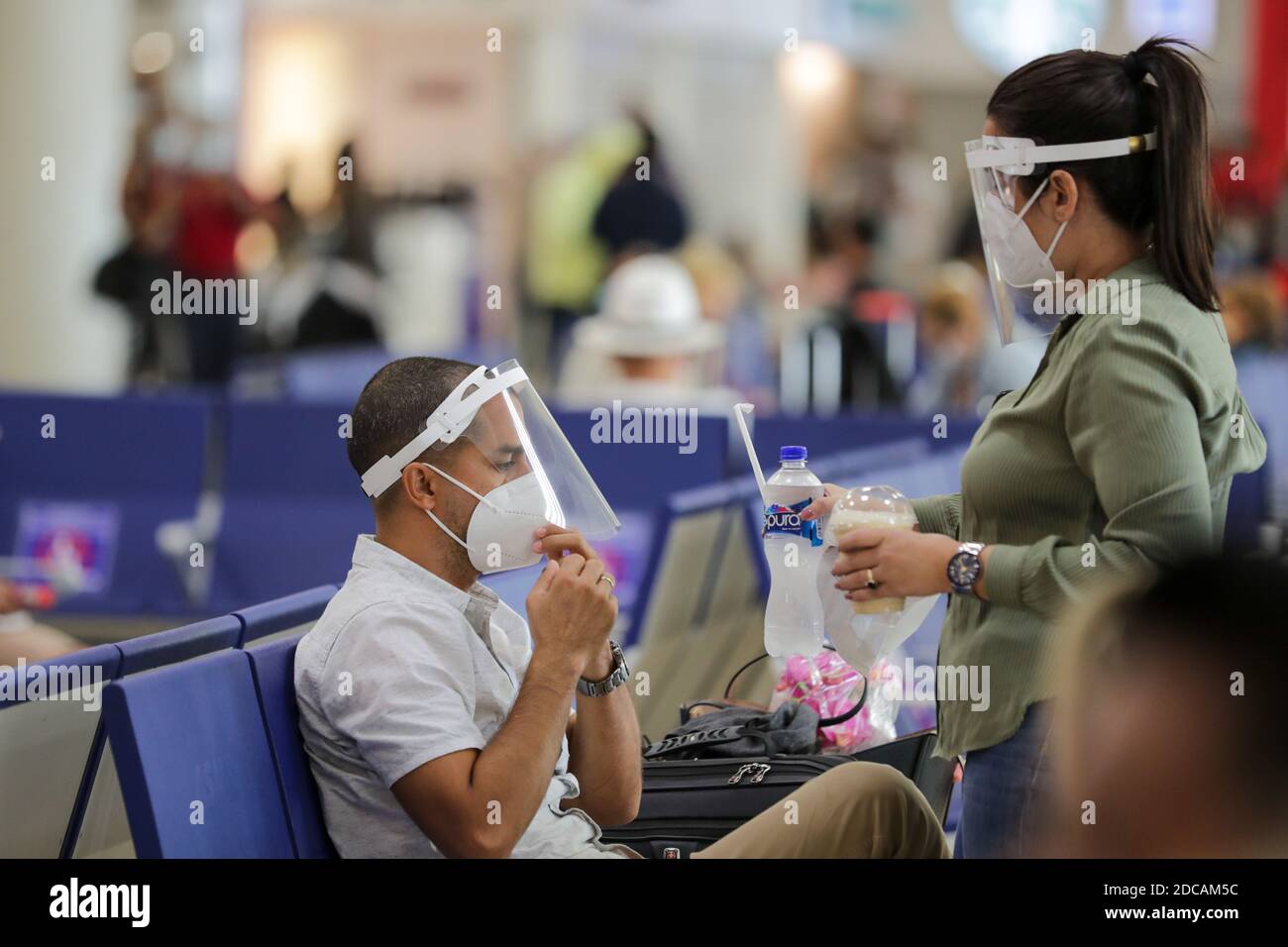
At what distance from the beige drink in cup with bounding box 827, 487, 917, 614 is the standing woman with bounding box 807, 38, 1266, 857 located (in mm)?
166

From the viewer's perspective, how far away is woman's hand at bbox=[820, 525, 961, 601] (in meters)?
3.06

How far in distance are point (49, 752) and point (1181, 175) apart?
2.10 metres

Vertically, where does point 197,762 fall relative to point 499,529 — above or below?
below

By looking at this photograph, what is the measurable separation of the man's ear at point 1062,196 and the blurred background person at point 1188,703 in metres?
1.70

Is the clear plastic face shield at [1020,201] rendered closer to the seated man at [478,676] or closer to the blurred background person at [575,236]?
the seated man at [478,676]

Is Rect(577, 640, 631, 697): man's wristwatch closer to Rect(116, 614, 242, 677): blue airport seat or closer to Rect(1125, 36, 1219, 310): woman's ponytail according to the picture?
Rect(116, 614, 242, 677): blue airport seat

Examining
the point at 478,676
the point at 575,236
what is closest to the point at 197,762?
the point at 478,676

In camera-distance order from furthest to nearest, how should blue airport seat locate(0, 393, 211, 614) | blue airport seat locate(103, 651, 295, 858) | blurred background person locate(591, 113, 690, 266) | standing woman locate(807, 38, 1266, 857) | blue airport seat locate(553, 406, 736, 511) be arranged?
blurred background person locate(591, 113, 690, 266)
blue airport seat locate(0, 393, 211, 614)
blue airport seat locate(553, 406, 736, 511)
standing woman locate(807, 38, 1266, 857)
blue airport seat locate(103, 651, 295, 858)

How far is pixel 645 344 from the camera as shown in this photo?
29.3 feet

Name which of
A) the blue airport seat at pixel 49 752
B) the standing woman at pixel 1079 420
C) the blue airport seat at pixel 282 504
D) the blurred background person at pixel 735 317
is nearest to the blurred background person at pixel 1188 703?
the standing woman at pixel 1079 420

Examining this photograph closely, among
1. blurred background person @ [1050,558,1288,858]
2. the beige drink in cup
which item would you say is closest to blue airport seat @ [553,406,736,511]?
the beige drink in cup

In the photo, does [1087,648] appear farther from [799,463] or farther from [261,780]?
[799,463]

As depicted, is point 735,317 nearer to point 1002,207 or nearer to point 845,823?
point 1002,207

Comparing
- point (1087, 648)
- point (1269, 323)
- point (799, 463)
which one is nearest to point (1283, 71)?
point (1269, 323)
